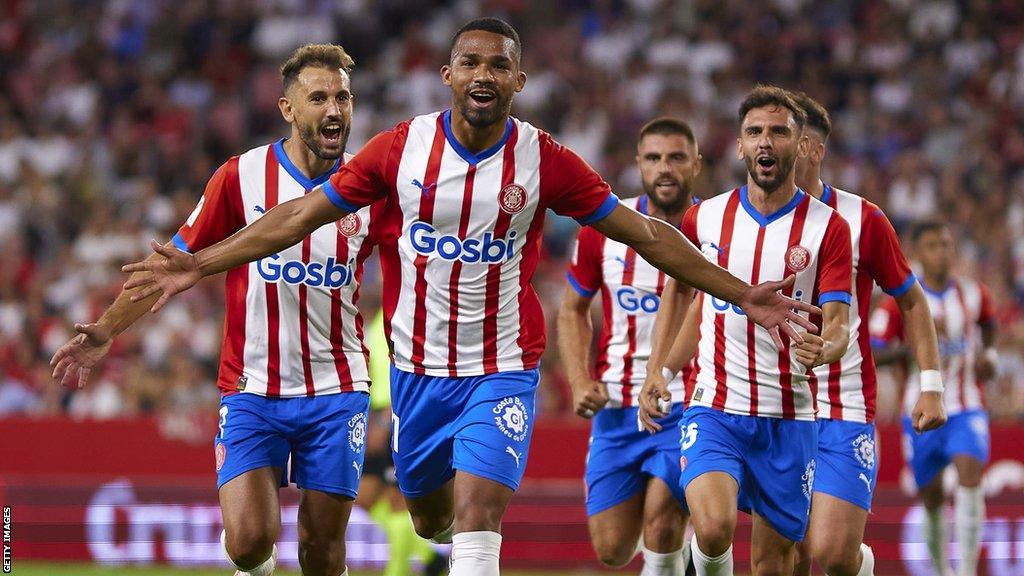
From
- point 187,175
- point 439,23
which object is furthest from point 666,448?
point 439,23

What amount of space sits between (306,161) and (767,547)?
2903mm

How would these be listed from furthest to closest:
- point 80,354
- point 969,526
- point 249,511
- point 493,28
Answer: point 969,526 → point 249,511 → point 493,28 → point 80,354

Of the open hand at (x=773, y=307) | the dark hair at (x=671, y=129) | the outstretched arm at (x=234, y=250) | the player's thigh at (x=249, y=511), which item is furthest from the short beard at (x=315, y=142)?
the open hand at (x=773, y=307)

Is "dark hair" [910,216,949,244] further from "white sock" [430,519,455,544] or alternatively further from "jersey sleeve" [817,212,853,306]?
"white sock" [430,519,455,544]

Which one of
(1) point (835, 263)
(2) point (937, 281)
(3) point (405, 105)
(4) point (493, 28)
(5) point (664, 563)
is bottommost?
(5) point (664, 563)

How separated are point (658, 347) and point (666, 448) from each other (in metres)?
0.84

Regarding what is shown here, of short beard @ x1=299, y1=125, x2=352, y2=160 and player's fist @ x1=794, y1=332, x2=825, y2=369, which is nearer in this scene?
player's fist @ x1=794, y1=332, x2=825, y2=369

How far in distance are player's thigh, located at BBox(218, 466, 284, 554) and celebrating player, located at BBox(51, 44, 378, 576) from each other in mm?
13

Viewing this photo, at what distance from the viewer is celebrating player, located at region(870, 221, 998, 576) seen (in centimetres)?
1024

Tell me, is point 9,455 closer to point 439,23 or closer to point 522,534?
point 522,534

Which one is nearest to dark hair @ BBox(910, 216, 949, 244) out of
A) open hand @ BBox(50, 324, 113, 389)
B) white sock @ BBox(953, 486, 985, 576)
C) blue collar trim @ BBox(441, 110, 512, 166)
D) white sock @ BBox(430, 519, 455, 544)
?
white sock @ BBox(953, 486, 985, 576)

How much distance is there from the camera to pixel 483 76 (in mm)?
6285

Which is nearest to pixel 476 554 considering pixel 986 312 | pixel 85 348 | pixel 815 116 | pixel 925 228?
pixel 85 348

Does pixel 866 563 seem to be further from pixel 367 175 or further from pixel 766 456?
pixel 367 175
